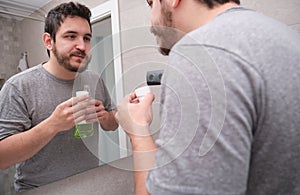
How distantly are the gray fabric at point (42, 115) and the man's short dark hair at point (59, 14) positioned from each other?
0.39 feet

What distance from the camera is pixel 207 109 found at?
389mm

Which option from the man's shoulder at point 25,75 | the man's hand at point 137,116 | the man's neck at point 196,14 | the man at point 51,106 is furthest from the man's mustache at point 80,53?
the man's neck at point 196,14

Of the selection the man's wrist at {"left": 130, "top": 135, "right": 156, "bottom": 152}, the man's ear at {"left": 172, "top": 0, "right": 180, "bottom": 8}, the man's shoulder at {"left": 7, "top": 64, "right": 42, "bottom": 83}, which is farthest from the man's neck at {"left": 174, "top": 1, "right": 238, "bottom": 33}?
the man's shoulder at {"left": 7, "top": 64, "right": 42, "bottom": 83}

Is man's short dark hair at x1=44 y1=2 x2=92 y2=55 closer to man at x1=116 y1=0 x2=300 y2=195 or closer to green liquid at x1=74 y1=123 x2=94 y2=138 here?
green liquid at x1=74 y1=123 x2=94 y2=138

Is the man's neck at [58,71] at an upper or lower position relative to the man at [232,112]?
upper

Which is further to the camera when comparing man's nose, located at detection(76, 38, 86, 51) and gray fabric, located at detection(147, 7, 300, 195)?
man's nose, located at detection(76, 38, 86, 51)

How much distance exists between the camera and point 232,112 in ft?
1.23

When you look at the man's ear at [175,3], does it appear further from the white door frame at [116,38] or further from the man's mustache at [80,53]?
the man's mustache at [80,53]

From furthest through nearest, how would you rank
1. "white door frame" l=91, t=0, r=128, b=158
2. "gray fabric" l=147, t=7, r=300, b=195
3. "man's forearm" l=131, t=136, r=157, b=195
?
"white door frame" l=91, t=0, r=128, b=158 < "man's forearm" l=131, t=136, r=157, b=195 < "gray fabric" l=147, t=7, r=300, b=195

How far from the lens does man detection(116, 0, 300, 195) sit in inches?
14.8

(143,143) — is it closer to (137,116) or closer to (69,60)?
(137,116)

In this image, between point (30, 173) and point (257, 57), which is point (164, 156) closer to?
point (257, 57)

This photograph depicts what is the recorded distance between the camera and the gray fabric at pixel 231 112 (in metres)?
0.37

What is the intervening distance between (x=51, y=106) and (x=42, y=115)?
1.4 inches
